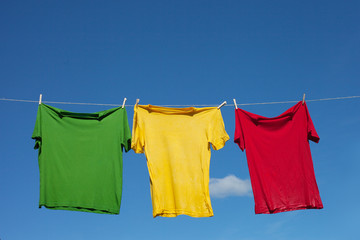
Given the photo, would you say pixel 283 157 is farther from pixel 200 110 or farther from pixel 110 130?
pixel 110 130

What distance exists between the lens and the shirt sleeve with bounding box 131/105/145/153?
7.34 metres

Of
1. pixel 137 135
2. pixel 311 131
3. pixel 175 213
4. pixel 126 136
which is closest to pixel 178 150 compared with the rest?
pixel 137 135

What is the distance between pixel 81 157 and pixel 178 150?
1.77 m

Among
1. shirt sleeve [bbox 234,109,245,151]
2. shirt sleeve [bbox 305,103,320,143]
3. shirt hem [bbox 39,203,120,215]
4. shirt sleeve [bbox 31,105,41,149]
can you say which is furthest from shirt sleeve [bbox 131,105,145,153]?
shirt sleeve [bbox 305,103,320,143]

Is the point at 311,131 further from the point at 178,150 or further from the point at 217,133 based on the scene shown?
the point at 178,150

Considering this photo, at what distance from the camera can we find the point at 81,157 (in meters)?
7.20

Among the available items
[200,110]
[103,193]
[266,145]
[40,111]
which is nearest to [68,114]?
[40,111]

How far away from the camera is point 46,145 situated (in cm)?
718

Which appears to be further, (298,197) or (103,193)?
(298,197)

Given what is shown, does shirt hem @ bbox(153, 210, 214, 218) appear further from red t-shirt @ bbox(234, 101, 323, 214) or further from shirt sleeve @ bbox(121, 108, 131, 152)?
shirt sleeve @ bbox(121, 108, 131, 152)

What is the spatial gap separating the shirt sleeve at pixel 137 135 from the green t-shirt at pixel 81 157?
0.38 feet

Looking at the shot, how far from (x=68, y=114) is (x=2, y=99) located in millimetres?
1218

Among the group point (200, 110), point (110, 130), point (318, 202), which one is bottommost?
point (318, 202)

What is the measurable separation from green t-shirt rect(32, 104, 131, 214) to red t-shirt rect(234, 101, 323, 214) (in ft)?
7.65
